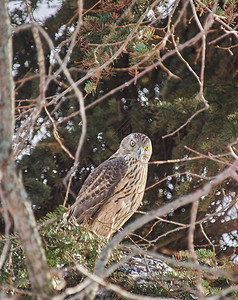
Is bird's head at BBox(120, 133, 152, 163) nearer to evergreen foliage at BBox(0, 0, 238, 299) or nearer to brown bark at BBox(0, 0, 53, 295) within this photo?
evergreen foliage at BBox(0, 0, 238, 299)

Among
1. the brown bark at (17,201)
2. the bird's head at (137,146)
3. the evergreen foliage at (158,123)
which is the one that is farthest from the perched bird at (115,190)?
the brown bark at (17,201)

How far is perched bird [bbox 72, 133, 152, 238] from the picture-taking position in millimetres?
4375

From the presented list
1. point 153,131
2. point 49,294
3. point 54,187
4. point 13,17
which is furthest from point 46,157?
point 49,294

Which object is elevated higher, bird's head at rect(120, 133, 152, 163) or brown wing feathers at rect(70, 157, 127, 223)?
bird's head at rect(120, 133, 152, 163)

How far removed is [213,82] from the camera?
4461 millimetres

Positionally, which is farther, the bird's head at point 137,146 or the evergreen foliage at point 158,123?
the bird's head at point 137,146

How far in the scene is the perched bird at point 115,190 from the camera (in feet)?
14.4

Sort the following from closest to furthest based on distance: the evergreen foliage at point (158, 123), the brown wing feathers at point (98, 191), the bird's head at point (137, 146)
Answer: the evergreen foliage at point (158, 123)
the brown wing feathers at point (98, 191)
the bird's head at point (137, 146)

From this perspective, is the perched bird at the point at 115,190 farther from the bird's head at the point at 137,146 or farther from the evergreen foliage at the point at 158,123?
the evergreen foliage at the point at 158,123

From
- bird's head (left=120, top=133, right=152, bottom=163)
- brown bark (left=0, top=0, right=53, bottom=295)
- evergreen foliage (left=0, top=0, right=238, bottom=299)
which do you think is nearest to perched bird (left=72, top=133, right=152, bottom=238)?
bird's head (left=120, top=133, right=152, bottom=163)

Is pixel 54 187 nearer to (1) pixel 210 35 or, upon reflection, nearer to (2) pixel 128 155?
(2) pixel 128 155

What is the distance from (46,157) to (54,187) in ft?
1.11

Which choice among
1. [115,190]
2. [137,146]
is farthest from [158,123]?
[115,190]

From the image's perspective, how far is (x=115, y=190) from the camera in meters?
4.46
